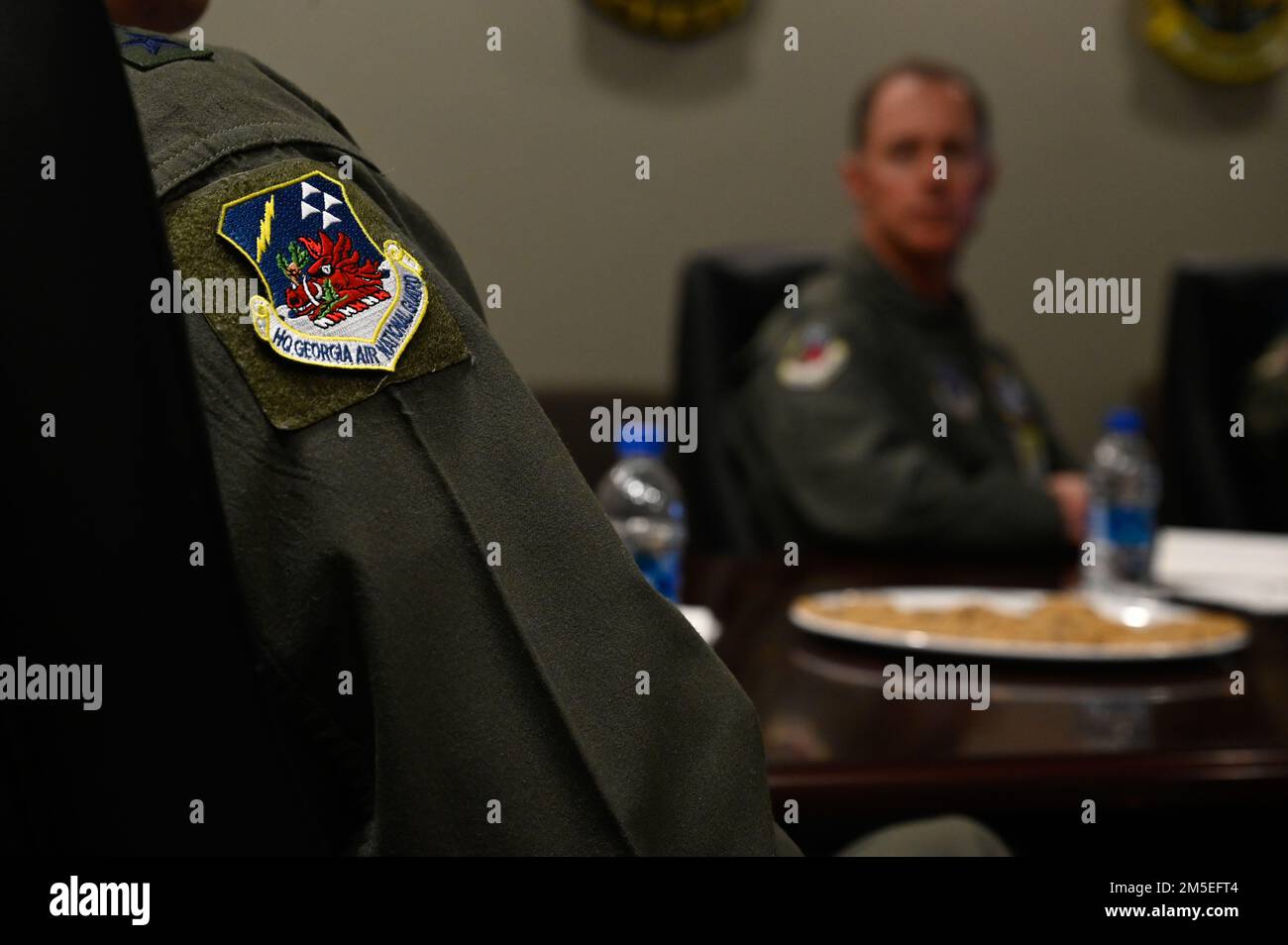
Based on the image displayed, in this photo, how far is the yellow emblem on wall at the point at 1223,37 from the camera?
256cm

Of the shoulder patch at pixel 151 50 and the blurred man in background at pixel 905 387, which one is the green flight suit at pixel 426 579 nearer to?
the shoulder patch at pixel 151 50

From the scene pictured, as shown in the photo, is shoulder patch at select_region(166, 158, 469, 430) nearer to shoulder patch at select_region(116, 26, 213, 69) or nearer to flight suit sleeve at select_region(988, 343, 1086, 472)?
shoulder patch at select_region(116, 26, 213, 69)

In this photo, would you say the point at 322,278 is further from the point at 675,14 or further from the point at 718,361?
the point at 675,14

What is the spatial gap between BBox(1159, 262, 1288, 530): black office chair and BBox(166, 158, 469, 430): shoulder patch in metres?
1.87

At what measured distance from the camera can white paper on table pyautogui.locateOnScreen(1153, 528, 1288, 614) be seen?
1.19 metres

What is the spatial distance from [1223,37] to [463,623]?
267 centimetres

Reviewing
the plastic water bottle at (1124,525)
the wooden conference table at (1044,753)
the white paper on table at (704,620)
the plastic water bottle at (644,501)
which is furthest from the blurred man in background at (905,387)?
the wooden conference table at (1044,753)

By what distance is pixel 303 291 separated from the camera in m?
0.37

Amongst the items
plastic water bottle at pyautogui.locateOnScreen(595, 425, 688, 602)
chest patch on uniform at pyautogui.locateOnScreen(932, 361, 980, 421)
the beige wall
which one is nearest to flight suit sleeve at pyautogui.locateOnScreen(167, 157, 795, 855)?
plastic water bottle at pyautogui.locateOnScreen(595, 425, 688, 602)

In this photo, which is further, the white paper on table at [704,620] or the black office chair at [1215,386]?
the black office chair at [1215,386]

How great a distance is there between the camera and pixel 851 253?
1996 millimetres
